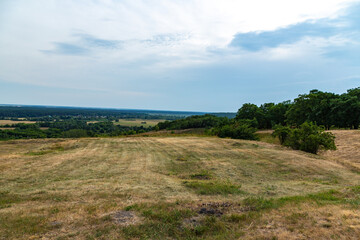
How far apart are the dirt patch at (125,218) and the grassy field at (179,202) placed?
3 centimetres

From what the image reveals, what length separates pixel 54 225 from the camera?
620 cm

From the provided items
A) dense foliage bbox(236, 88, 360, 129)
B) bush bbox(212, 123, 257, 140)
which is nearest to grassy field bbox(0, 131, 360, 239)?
bush bbox(212, 123, 257, 140)

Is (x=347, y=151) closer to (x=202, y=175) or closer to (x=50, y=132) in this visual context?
(x=202, y=175)

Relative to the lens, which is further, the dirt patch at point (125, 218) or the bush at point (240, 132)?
the bush at point (240, 132)

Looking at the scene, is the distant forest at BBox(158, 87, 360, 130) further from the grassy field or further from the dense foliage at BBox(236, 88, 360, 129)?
the grassy field

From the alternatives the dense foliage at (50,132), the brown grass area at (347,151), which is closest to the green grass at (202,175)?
the brown grass area at (347,151)

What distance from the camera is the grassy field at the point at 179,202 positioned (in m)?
5.93

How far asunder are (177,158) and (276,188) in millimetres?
10225

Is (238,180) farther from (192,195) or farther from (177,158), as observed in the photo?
(177,158)

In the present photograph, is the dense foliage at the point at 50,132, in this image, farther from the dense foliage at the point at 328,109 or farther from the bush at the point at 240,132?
the dense foliage at the point at 328,109

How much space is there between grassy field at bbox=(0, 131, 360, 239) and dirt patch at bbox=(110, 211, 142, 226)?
0.09ft

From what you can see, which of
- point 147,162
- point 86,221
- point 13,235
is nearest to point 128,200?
point 86,221

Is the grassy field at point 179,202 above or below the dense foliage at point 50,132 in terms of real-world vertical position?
above


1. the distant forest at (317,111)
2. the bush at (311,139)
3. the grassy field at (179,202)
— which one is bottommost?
the grassy field at (179,202)
